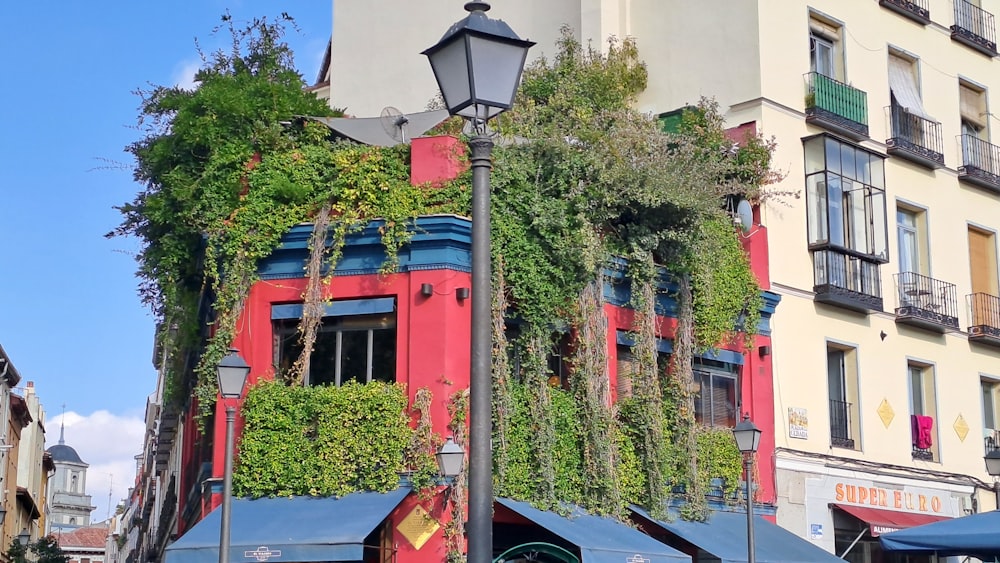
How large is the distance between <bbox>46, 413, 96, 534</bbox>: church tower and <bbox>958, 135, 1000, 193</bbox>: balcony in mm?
141903

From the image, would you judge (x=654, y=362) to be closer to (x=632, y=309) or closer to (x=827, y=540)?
(x=632, y=309)

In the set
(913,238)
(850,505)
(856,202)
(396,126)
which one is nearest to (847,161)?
(856,202)

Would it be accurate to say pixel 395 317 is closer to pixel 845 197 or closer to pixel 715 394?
pixel 715 394

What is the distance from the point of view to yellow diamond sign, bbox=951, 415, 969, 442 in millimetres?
25375

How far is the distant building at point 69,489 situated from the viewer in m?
157

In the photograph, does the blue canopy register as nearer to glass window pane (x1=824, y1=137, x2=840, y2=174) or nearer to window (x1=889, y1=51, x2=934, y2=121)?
glass window pane (x1=824, y1=137, x2=840, y2=174)

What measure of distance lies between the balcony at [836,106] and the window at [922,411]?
183 inches

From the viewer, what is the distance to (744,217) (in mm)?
21438

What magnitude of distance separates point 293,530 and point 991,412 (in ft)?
54.3

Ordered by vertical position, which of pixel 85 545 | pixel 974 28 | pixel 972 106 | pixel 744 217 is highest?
pixel 974 28

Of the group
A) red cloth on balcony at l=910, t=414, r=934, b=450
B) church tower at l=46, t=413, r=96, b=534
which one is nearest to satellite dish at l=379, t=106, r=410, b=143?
red cloth on balcony at l=910, t=414, r=934, b=450

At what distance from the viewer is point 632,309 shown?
19203mm

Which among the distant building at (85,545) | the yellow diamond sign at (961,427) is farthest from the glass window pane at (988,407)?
the distant building at (85,545)

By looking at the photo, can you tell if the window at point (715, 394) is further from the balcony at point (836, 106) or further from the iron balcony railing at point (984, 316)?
the iron balcony railing at point (984, 316)
